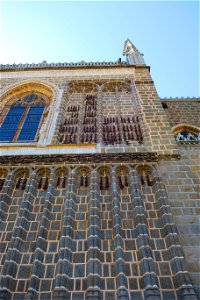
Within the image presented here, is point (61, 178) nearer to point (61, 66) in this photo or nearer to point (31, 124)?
point (31, 124)

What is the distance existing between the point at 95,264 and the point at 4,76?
10.4 m

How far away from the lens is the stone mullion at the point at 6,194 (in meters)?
6.72

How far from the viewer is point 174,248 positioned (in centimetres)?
570

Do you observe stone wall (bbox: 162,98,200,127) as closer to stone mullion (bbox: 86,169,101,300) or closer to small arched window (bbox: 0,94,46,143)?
small arched window (bbox: 0,94,46,143)

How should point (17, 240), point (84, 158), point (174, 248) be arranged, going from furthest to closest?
1. point (84, 158)
2. point (17, 240)
3. point (174, 248)

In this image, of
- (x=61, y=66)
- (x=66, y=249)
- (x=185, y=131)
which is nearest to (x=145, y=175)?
(x=66, y=249)

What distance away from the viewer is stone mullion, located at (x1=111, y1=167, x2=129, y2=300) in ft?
16.8

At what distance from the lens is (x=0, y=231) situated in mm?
6359

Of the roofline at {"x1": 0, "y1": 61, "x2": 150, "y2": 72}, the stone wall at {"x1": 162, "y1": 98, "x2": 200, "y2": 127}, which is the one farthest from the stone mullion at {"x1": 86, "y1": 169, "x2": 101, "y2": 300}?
the roofline at {"x1": 0, "y1": 61, "x2": 150, "y2": 72}

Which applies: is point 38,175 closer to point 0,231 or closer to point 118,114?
point 0,231

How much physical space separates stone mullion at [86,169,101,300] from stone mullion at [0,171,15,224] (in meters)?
1.94

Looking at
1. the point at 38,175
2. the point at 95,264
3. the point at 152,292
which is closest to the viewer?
the point at 152,292

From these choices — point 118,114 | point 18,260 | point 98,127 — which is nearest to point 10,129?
point 98,127

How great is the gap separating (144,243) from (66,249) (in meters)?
1.53
